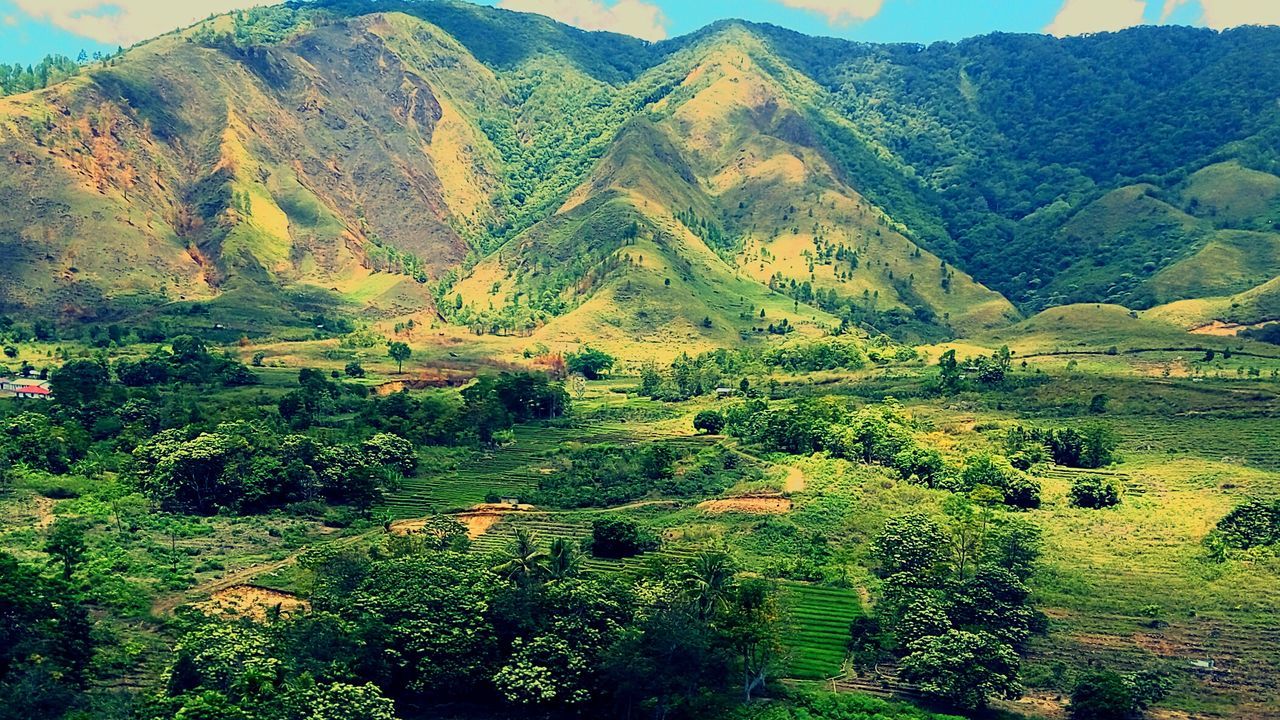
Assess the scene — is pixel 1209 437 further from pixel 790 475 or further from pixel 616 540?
pixel 616 540

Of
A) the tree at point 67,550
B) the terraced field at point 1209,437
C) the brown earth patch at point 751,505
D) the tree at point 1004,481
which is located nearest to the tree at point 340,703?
the tree at point 67,550

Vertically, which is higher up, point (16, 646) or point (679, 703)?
point (16, 646)

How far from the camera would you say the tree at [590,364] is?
160m

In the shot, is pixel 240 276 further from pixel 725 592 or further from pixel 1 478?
pixel 725 592

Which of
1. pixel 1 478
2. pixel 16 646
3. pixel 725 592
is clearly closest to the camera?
pixel 16 646

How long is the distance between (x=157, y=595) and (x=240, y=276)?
136 m

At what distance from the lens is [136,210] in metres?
195

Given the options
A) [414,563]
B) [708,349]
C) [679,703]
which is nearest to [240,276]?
[708,349]

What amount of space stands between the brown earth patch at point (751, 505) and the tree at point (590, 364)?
7369 centimetres

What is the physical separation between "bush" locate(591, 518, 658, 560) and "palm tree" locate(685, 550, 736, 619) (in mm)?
14452

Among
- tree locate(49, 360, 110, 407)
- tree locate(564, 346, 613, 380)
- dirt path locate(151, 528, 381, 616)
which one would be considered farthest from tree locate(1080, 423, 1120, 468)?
tree locate(49, 360, 110, 407)

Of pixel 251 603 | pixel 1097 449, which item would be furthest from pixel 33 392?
pixel 1097 449

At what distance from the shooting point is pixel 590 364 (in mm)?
160125

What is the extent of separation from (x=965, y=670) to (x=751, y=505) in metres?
32.5
